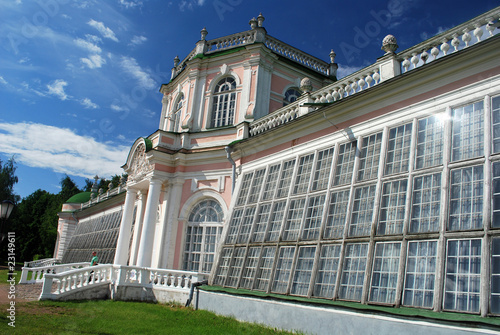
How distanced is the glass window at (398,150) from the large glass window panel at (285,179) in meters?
3.07

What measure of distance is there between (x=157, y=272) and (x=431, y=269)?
898cm

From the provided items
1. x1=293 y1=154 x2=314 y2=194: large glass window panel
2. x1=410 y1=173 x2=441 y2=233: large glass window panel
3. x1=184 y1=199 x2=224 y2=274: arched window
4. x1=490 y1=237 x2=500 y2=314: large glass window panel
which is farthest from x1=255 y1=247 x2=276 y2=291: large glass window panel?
x1=490 y1=237 x2=500 y2=314: large glass window panel

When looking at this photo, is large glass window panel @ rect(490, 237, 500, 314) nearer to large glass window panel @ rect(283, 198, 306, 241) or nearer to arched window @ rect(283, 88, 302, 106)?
large glass window panel @ rect(283, 198, 306, 241)

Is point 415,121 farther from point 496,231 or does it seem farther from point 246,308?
point 246,308

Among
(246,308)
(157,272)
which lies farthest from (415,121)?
(157,272)

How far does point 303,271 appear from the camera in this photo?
323 inches

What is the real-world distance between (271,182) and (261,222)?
1.26 m

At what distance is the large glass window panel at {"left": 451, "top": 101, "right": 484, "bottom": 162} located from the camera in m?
6.38

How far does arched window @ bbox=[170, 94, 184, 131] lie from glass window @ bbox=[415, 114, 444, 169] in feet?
41.1

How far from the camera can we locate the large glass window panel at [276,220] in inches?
378

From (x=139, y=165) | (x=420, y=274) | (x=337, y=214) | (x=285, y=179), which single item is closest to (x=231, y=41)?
(x=139, y=165)

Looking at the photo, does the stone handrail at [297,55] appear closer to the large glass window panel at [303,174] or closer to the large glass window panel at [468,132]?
the large glass window panel at [303,174]

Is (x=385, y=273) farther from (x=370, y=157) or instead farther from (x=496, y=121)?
(x=496, y=121)

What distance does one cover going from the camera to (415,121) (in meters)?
7.59
